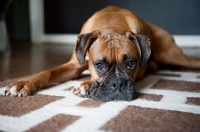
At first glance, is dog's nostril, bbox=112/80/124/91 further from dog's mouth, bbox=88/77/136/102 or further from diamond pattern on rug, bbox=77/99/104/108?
diamond pattern on rug, bbox=77/99/104/108

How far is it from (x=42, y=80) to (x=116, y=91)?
1.62 feet

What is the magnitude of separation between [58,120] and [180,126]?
46cm

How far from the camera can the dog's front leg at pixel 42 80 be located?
147 cm

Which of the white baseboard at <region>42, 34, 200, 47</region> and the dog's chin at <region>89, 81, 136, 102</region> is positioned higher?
the dog's chin at <region>89, 81, 136, 102</region>

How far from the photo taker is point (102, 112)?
1199 mm

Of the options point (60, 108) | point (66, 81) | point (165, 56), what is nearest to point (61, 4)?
point (165, 56)

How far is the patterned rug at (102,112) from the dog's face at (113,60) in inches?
2.3

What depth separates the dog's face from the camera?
54.7 inches

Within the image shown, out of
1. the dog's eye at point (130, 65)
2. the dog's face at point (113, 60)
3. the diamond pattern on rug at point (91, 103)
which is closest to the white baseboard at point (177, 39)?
the dog's face at point (113, 60)

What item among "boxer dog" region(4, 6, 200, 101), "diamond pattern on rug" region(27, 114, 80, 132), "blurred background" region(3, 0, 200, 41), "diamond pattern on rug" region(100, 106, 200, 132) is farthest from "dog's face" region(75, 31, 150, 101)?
"blurred background" region(3, 0, 200, 41)

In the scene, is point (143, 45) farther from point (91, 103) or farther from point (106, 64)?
point (91, 103)

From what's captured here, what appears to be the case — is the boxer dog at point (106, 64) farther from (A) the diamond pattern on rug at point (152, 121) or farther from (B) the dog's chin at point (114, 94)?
(A) the diamond pattern on rug at point (152, 121)

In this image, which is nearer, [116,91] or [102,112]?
[102,112]

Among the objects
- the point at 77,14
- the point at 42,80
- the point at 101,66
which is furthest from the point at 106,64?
the point at 77,14
